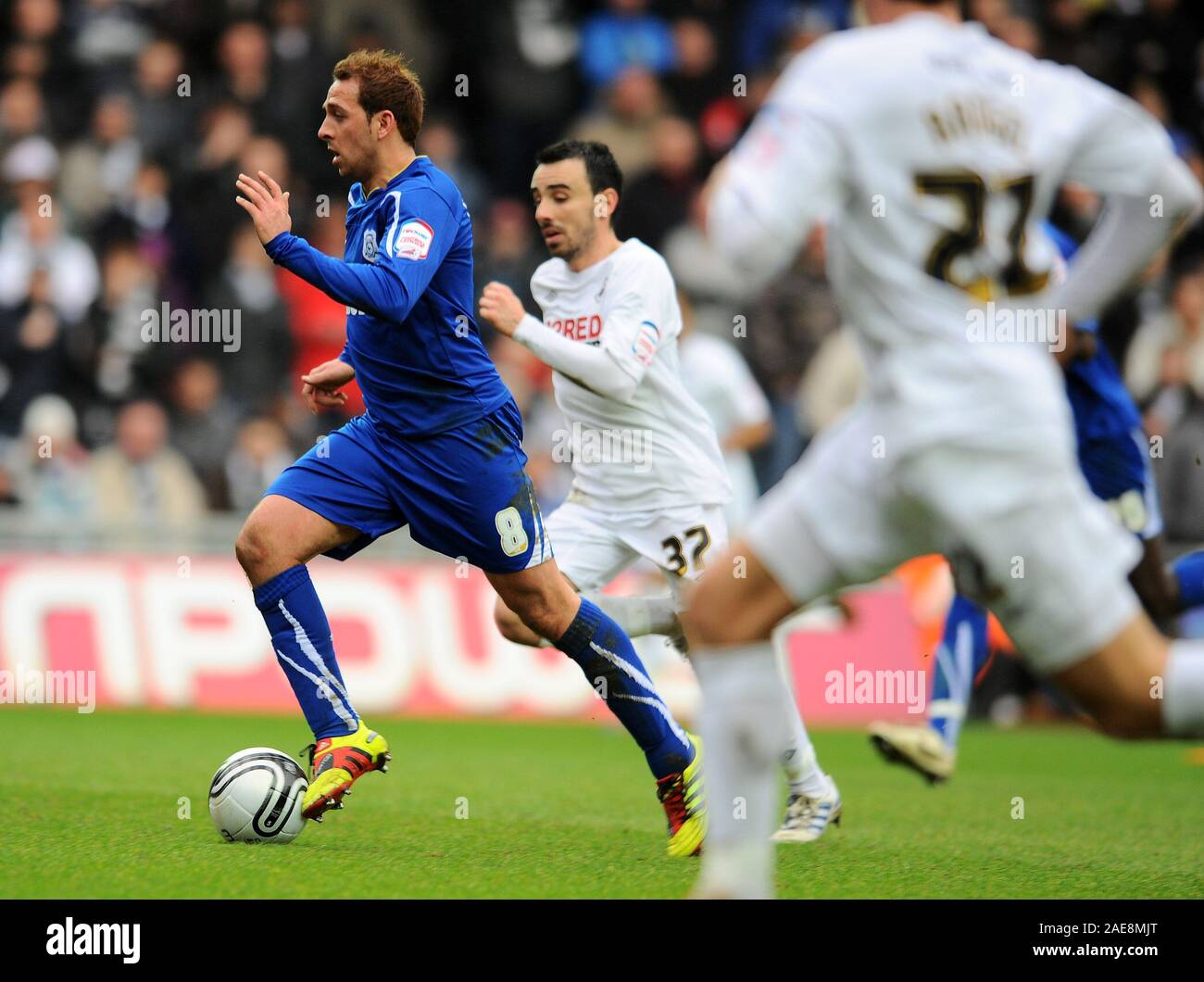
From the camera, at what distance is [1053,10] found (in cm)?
1602

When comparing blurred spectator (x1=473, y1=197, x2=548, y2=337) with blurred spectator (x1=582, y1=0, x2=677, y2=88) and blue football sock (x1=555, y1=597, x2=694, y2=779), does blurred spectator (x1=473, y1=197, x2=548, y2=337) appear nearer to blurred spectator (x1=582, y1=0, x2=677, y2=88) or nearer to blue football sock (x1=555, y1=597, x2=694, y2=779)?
blurred spectator (x1=582, y1=0, x2=677, y2=88)

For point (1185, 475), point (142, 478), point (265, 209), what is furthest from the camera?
point (142, 478)

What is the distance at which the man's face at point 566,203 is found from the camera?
23.0 feet

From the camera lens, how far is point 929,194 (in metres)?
4.09

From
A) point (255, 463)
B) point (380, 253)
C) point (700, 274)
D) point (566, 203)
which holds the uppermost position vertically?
point (700, 274)

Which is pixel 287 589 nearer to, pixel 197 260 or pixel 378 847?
pixel 378 847

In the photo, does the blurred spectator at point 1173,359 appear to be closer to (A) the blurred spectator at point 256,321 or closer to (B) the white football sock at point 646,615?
(A) the blurred spectator at point 256,321

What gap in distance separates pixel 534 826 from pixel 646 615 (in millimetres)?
982

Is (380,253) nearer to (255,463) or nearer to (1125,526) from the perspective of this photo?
(1125,526)

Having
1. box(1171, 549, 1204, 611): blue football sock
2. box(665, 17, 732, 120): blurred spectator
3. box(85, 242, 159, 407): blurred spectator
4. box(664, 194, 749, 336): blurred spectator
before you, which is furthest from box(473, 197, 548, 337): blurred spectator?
box(1171, 549, 1204, 611): blue football sock

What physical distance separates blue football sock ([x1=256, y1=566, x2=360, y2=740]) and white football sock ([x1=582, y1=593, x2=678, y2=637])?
1321mm

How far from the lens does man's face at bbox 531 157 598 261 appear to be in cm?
702

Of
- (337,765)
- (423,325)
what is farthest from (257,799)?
(423,325)

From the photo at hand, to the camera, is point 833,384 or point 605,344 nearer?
point 605,344
